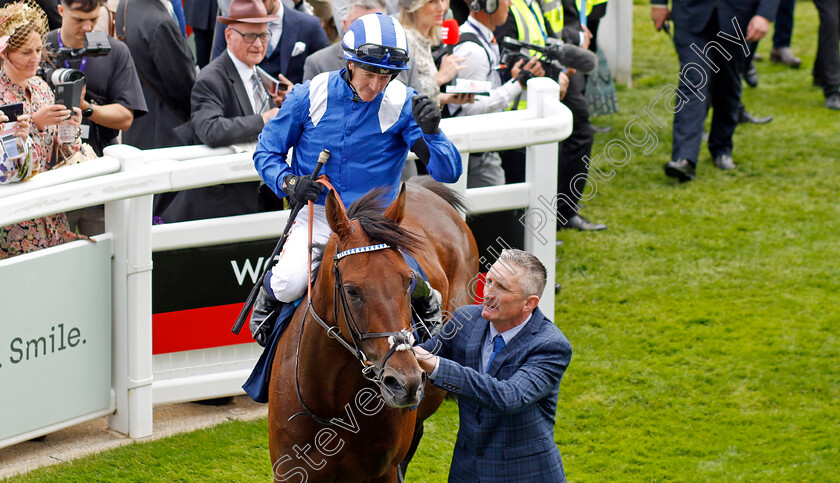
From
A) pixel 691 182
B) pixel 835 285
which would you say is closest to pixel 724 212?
pixel 691 182

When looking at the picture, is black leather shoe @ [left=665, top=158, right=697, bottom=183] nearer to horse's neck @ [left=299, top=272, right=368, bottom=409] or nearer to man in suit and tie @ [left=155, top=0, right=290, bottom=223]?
man in suit and tie @ [left=155, top=0, right=290, bottom=223]

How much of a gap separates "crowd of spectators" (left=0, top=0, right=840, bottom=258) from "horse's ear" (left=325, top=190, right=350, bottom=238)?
77.2 inches

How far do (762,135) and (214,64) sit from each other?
275 inches

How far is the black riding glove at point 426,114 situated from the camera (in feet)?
13.4

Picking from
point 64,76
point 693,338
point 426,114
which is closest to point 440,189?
point 426,114

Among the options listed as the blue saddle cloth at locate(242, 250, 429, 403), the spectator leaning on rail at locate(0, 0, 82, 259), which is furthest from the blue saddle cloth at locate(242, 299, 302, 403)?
the spectator leaning on rail at locate(0, 0, 82, 259)

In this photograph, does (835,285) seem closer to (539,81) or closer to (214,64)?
(539,81)

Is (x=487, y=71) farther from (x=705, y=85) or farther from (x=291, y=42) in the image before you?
(x=705, y=85)

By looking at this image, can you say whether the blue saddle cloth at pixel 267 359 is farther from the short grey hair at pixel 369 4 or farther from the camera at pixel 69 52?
the short grey hair at pixel 369 4

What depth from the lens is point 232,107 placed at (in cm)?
579

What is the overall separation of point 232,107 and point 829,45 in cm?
824

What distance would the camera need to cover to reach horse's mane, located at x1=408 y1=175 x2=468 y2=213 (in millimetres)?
5484

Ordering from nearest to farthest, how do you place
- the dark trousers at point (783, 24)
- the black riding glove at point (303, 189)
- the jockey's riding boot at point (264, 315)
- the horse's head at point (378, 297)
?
the horse's head at point (378, 297)
the black riding glove at point (303, 189)
the jockey's riding boot at point (264, 315)
the dark trousers at point (783, 24)

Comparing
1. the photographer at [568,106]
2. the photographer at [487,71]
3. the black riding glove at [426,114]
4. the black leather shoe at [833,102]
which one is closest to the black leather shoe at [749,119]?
the black leather shoe at [833,102]
